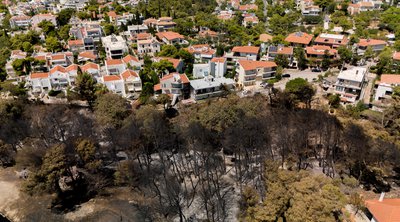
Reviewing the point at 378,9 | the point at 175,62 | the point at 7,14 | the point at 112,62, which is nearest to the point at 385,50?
the point at 378,9

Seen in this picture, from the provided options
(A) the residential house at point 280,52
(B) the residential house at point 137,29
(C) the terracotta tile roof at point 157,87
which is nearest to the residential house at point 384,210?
(C) the terracotta tile roof at point 157,87

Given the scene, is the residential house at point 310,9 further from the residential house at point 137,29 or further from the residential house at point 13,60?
the residential house at point 13,60

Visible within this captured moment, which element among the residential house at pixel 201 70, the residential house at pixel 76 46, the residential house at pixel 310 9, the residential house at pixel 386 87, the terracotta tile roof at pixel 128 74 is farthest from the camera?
the residential house at pixel 310 9

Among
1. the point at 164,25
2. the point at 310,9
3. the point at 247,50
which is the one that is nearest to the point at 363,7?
the point at 310,9

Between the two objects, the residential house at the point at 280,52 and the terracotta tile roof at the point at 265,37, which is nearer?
the residential house at the point at 280,52

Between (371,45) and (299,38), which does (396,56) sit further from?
(299,38)

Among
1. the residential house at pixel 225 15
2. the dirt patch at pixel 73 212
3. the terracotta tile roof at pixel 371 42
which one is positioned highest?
the residential house at pixel 225 15
